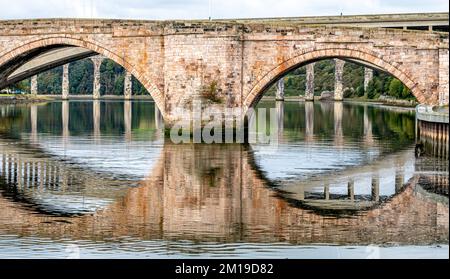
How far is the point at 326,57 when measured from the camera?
44000 millimetres

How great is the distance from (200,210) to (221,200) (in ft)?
5.58

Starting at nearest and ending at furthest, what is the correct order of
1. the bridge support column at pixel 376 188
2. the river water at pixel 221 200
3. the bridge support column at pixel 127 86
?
the river water at pixel 221 200 < the bridge support column at pixel 376 188 < the bridge support column at pixel 127 86

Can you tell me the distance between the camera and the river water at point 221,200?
2023 cm

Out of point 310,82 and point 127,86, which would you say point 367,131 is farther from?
point 127,86

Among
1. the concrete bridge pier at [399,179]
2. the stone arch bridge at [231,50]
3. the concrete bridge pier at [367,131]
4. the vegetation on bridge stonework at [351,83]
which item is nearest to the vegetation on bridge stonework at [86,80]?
the vegetation on bridge stonework at [351,83]

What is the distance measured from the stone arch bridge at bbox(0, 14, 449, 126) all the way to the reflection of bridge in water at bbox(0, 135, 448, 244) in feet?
37.5

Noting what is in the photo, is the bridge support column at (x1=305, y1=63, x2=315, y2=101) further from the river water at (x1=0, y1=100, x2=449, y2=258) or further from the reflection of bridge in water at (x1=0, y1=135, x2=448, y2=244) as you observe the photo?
the reflection of bridge in water at (x1=0, y1=135, x2=448, y2=244)

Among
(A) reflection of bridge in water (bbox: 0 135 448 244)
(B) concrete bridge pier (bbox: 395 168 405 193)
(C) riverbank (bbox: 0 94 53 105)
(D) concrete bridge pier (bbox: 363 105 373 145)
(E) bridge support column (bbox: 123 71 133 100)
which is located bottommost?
(A) reflection of bridge in water (bbox: 0 135 448 244)

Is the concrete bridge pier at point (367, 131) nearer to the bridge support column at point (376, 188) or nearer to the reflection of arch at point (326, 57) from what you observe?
the reflection of arch at point (326, 57)

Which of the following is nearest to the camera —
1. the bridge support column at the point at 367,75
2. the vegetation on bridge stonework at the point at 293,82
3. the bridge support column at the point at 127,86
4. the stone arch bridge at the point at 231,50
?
the stone arch bridge at the point at 231,50

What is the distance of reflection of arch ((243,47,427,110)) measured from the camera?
42719mm

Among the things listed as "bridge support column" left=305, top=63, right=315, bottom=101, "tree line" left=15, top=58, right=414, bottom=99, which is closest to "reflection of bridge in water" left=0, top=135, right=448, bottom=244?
"tree line" left=15, top=58, right=414, bottom=99

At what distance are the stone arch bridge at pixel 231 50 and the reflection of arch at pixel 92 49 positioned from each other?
0.04 meters

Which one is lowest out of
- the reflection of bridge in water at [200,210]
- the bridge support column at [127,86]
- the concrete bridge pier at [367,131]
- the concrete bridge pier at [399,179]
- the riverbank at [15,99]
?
the reflection of bridge in water at [200,210]
